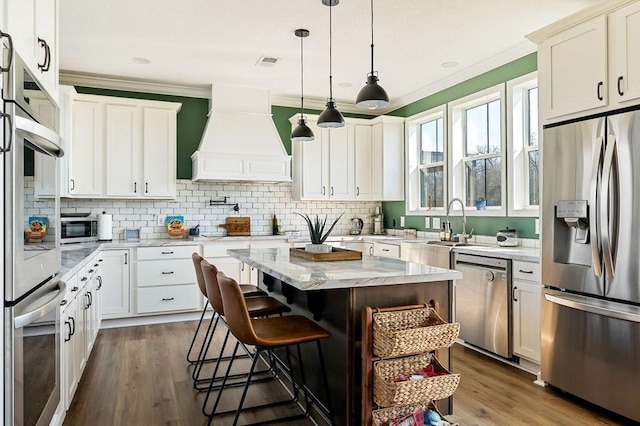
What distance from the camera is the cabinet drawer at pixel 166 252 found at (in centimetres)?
482

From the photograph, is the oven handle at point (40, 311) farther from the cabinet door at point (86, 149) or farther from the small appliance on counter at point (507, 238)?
the small appliance on counter at point (507, 238)

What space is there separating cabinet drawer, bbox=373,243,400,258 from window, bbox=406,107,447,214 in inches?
29.9

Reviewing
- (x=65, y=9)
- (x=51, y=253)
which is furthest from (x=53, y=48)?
(x=65, y=9)

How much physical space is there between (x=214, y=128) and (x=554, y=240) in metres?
3.83

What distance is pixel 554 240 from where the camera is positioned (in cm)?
299

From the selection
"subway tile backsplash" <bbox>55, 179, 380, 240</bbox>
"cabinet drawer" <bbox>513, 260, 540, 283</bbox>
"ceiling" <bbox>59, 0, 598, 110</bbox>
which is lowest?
"cabinet drawer" <bbox>513, 260, 540, 283</bbox>

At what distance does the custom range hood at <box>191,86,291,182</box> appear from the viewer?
521 centimetres

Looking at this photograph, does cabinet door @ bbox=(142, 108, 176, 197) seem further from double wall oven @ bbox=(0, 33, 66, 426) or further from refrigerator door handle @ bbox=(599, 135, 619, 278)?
refrigerator door handle @ bbox=(599, 135, 619, 278)

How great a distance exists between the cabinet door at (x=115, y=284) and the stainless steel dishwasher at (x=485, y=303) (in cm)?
342

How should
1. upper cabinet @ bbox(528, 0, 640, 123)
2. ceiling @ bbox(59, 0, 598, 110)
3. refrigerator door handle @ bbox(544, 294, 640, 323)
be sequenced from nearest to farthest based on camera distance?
refrigerator door handle @ bbox(544, 294, 640, 323)
upper cabinet @ bbox(528, 0, 640, 123)
ceiling @ bbox(59, 0, 598, 110)

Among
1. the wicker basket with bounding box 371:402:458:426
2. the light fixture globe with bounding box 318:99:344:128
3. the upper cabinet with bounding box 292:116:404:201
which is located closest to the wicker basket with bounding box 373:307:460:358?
the wicker basket with bounding box 371:402:458:426

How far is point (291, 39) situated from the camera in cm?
398

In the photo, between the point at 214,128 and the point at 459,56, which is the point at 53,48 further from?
the point at 459,56

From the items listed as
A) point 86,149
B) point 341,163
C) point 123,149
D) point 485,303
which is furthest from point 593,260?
point 86,149
